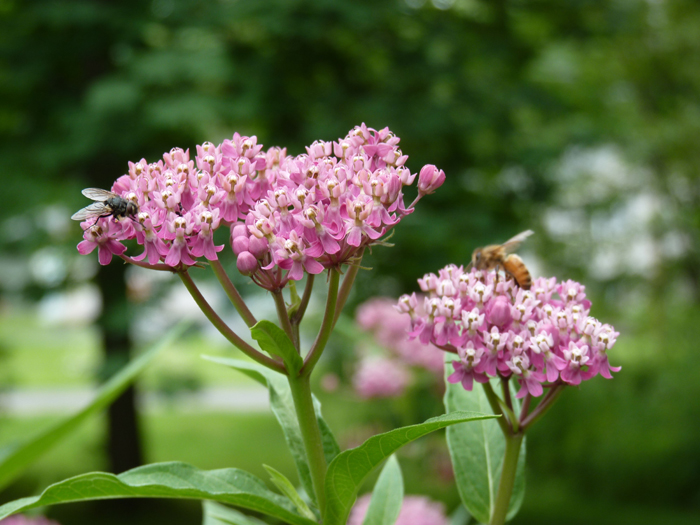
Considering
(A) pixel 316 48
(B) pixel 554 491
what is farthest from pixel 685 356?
(A) pixel 316 48

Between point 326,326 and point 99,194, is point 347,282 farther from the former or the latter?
point 99,194

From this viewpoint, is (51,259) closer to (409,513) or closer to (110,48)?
(110,48)

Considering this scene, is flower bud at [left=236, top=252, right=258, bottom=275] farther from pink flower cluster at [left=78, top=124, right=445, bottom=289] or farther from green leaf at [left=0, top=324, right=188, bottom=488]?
green leaf at [left=0, top=324, right=188, bottom=488]

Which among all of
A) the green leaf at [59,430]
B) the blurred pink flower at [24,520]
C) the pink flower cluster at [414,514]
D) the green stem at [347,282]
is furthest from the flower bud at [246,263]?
the pink flower cluster at [414,514]

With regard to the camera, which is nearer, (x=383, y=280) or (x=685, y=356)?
(x=383, y=280)

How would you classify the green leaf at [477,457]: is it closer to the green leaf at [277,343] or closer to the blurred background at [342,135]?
the green leaf at [277,343]

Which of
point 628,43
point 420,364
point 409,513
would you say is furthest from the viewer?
point 628,43

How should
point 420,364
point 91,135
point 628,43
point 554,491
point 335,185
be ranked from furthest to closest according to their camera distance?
1. point 628,43
2. point 554,491
3. point 91,135
4. point 420,364
5. point 335,185

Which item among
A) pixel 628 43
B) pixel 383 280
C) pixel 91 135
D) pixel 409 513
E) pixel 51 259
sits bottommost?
pixel 409 513
